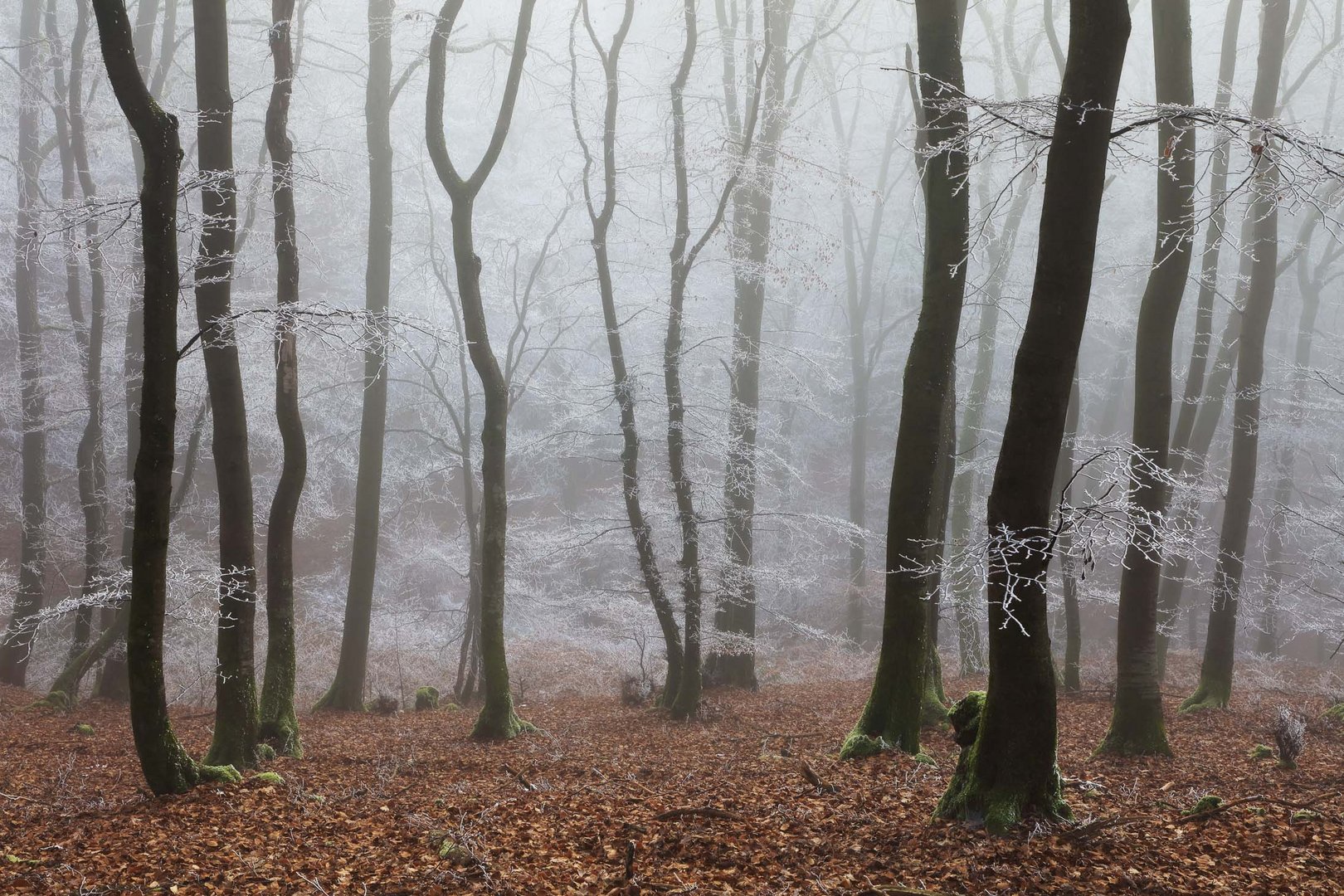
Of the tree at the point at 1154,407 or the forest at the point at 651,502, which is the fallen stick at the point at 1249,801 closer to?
the forest at the point at 651,502

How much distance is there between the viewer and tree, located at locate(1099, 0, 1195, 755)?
6855 mm

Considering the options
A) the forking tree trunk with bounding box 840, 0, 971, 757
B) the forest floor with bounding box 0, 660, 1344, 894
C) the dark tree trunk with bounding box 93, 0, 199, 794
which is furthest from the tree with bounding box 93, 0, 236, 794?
the forking tree trunk with bounding box 840, 0, 971, 757

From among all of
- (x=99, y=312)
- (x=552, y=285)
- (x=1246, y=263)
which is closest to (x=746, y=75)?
(x=99, y=312)

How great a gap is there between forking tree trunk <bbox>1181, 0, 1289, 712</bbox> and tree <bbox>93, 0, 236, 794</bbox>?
32.4 feet

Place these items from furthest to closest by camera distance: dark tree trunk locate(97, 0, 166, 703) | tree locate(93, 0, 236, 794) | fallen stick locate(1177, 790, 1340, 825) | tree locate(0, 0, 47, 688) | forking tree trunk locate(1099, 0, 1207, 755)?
tree locate(0, 0, 47, 688)
dark tree trunk locate(97, 0, 166, 703)
forking tree trunk locate(1099, 0, 1207, 755)
tree locate(93, 0, 236, 794)
fallen stick locate(1177, 790, 1340, 825)

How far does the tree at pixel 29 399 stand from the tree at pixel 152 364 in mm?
7993

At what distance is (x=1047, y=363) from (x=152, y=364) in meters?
4.59

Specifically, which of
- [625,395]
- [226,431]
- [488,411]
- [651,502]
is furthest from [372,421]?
[226,431]

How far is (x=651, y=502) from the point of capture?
1267 centimetres

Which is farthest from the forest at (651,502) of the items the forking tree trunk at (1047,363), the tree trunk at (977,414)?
the tree trunk at (977,414)

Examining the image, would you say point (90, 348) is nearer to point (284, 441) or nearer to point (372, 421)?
point (372, 421)

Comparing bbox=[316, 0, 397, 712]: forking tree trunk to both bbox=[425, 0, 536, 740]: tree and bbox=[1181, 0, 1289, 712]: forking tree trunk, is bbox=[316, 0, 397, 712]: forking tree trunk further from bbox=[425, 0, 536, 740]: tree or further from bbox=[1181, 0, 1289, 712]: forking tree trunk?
bbox=[1181, 0, 1289, 712]: forking tree trunk

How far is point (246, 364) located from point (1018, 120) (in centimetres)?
1172

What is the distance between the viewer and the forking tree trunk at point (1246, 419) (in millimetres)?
9852
